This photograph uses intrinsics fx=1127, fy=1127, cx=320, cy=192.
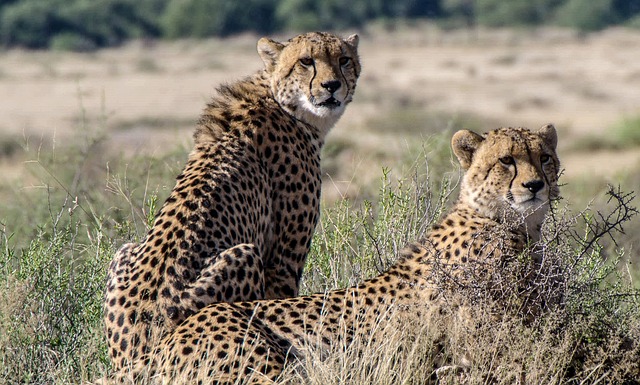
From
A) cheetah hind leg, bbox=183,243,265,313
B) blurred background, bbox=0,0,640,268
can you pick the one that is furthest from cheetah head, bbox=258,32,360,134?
cheetah hind leg, bbox=183,243,265,313

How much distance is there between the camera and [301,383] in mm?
3732

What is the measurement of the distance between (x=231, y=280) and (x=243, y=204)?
1.76 ft

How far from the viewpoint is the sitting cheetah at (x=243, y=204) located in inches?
164

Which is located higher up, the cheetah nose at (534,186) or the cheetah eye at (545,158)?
the cheetah eye at (545,158)

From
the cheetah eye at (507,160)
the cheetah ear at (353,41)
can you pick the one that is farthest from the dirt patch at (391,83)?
the cheetah eye at (507,160)

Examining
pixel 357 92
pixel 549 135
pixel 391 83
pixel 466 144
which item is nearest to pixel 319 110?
pixel 466 144

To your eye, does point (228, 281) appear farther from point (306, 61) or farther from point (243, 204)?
point (306, 61)

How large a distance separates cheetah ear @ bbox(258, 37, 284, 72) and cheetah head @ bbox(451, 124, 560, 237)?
1369mm

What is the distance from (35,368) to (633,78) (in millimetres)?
32031

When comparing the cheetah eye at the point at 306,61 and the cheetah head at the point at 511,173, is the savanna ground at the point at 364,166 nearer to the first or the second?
the cheetah head at the point at 511,173

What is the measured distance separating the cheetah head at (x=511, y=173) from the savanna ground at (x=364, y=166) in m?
0.15

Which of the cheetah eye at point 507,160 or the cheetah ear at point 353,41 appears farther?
the cheetah ear at point 353,41

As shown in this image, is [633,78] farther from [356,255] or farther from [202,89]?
[356,255]

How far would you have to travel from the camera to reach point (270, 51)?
552cm
